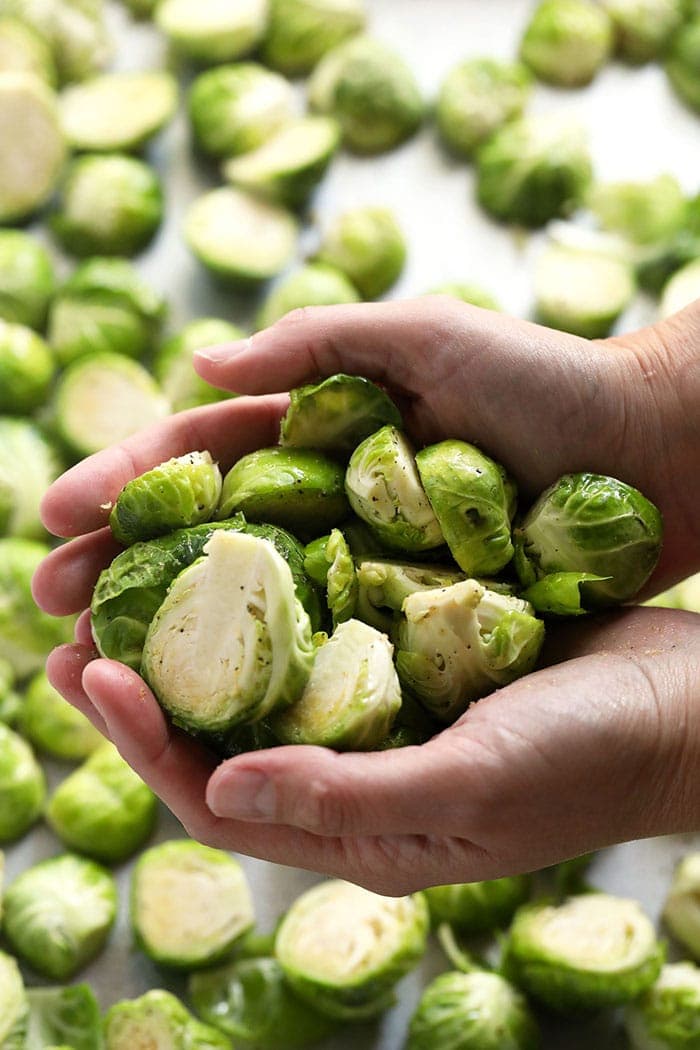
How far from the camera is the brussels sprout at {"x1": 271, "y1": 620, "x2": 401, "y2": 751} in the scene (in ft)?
4.89

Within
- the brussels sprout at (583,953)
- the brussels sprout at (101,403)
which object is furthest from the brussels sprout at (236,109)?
the brussels sprout at (583,953)

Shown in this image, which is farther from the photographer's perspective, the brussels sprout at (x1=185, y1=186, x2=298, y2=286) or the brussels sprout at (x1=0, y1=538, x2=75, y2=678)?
the brussels sprout at (x1=185, y1=186, x2=298, y2=286)

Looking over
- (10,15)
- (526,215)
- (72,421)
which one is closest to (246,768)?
(72,421)

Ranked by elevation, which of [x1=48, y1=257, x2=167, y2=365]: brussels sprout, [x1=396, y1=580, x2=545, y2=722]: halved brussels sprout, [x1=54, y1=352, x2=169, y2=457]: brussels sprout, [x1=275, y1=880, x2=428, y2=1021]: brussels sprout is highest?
[x1=396, y1=580, x2=545, y2=722]: halved brussels sprout

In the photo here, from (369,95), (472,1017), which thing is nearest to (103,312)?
(369,95)

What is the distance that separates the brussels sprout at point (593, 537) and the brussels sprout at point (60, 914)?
1.07m

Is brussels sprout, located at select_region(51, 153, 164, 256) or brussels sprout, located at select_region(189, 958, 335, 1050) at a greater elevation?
brussels sprout, located at select_region(51, 153, 164, 256)

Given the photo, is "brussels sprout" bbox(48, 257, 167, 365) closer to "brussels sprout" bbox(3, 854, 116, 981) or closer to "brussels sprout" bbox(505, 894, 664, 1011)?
"brussels sprout" bbox(3, 854, 116, 981)

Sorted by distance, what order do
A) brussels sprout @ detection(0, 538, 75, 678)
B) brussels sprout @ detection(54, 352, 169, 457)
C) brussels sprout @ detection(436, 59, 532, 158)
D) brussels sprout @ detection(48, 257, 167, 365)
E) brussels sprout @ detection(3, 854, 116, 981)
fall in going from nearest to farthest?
brussels sprout @ detection(3, 854, 116, 981), brussels sprout @ detection(0, 538, 75, 678), brussels sprout @ detection(54, 352, 169, 457), brussels sprout @ detection(48, 257, 167, 365), brussels sprout @ detection(436, 59, 532, 158)

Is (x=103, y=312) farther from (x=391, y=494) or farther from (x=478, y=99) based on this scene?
(x=391, y=494)

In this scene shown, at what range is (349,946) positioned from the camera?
83.0 inches

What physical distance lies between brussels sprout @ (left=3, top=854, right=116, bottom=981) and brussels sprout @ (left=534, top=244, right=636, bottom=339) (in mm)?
1729

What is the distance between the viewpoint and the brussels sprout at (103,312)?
9.33 ft

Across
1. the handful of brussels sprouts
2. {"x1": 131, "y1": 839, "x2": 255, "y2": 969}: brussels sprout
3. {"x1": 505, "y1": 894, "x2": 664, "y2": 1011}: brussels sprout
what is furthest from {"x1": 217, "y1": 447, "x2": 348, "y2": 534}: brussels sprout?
{"x1": 505, "y1": 894, "x2": 664, "y2": 1011}: brussels sprout
